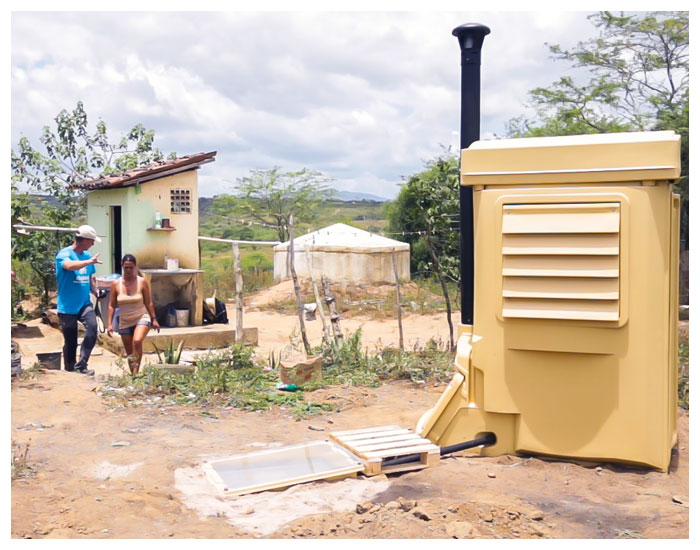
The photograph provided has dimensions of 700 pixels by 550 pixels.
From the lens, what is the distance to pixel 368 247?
20.5 m

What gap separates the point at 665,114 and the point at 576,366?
14441mm

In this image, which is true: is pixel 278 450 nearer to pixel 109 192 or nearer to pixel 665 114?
pixel 109 192

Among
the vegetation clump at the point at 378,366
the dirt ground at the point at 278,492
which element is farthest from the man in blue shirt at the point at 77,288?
the vegetation clump at the point at 378,366

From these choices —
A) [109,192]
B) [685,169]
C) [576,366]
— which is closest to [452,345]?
[576,366]

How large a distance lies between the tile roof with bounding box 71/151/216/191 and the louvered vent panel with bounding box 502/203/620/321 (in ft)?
28.7

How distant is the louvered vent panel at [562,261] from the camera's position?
4.79 metres

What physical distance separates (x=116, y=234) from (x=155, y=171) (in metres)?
1.48

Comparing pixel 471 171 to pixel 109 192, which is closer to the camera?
pixel 471 171

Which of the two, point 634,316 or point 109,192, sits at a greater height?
point 109,192

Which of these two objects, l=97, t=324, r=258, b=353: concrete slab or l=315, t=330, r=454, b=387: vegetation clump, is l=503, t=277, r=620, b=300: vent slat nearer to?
l=315, t=330, r=454, b=387: vegetation clump

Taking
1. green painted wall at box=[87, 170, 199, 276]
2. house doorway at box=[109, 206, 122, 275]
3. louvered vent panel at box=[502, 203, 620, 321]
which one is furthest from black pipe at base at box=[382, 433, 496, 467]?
house doorway at box=[109, 206, 122, 275]

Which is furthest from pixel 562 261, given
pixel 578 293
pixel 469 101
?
pixel 469 101

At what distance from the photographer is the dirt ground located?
159 inches

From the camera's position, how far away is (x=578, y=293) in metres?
4.86
